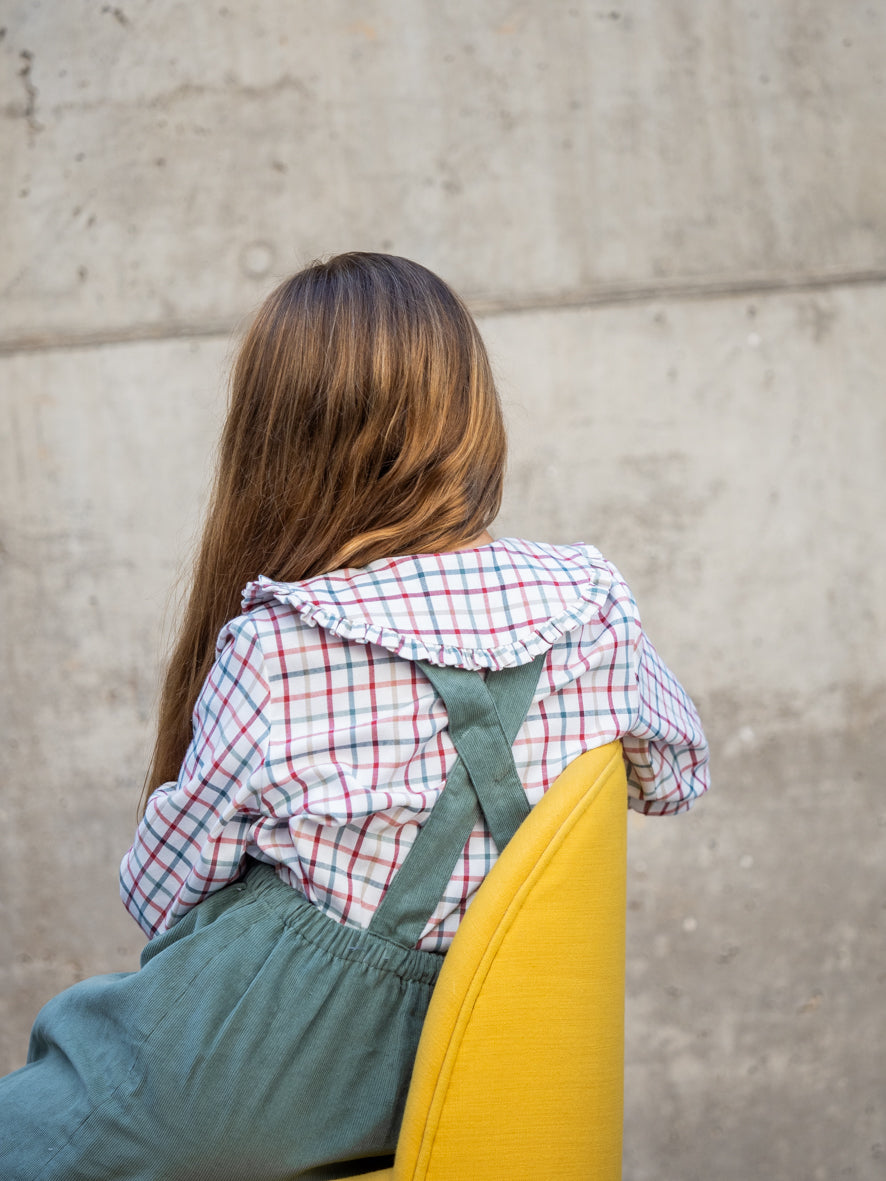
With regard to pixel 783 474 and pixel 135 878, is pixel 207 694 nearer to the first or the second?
pixel 135 878

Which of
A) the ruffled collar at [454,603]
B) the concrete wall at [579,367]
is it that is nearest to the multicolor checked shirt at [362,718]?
the ruffled collar at [454,603]

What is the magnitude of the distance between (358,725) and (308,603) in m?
0.13

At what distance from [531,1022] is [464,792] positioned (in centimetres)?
22

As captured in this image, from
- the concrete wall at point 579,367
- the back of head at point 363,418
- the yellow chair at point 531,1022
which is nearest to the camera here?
the yellow chair at point 531,1022

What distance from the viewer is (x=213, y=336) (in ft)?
7.56

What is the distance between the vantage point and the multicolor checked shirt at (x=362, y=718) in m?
0.94

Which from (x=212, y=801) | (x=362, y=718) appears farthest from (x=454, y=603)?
(x=212, y=801)

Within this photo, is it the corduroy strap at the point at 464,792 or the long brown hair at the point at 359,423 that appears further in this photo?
the long brown hair at the point at 359,423

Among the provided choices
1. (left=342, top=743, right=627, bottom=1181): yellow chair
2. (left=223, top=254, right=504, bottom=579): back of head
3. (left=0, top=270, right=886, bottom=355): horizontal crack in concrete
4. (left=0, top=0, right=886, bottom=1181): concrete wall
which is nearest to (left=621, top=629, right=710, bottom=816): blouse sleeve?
(left=342, top=743, right=627, bottom=1181): yellow chair

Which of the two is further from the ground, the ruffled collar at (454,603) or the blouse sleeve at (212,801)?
the ruffled collar at (454,603)

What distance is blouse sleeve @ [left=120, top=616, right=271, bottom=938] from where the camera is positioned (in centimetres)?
94

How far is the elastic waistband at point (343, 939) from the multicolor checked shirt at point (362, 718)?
0.04 feet

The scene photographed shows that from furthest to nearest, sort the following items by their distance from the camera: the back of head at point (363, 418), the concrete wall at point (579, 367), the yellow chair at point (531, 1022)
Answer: the concrete wall at point (579, 367) → the back of head at point (363, 418) → the yellow chair at point (531, 1022)

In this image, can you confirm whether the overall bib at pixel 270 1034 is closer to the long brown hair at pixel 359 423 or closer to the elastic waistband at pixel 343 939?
the elastic waistband at pixel 343 939
